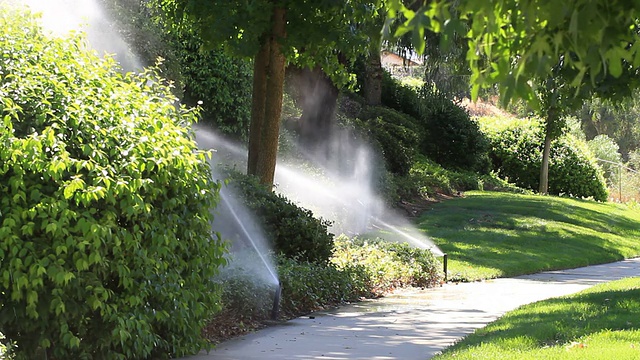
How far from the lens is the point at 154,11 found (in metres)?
20.4

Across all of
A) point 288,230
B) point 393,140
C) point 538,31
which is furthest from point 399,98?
point 538,31

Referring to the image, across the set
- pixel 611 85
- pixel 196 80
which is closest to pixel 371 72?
pixel 196 80

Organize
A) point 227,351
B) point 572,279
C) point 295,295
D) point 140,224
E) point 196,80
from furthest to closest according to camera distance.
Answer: point 196,80, point 572,279, point 295,295, point 227,351, point 140,224

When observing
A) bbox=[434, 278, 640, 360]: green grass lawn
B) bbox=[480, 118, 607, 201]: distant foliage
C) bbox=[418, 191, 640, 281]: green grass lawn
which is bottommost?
bbox=[434, 278, 640, 360]: green grass lawn

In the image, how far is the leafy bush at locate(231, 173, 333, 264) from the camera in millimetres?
13500

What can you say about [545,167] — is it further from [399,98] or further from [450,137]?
[399,98]

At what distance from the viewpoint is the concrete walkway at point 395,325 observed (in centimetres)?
856

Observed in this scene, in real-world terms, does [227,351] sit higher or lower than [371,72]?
lower

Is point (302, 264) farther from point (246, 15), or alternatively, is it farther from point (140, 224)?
point (140, 224)

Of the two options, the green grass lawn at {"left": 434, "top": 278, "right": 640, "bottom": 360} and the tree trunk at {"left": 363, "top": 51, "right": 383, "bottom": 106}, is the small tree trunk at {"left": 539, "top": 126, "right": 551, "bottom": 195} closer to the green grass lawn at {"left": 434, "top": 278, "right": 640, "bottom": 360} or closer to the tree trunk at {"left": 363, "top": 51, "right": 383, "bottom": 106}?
the tree trunk at {"left": 363, "top": 51, "right": 383, "bottom": 106}

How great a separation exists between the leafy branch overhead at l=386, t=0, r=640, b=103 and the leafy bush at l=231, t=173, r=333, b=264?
10001 millimetres

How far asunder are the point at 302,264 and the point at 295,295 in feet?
4.39

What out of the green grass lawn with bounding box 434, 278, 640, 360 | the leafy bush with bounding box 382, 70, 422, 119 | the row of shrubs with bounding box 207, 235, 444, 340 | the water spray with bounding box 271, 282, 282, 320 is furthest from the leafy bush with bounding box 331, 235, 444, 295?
the leafy bush with bounding box 382, 70, 422, 119

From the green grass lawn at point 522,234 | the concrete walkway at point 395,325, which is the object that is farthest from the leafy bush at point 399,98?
the concrete walkway at point 395,325
